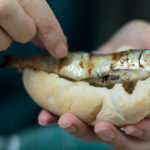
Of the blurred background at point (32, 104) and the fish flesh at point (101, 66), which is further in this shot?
the blurred background at point (32, 104)

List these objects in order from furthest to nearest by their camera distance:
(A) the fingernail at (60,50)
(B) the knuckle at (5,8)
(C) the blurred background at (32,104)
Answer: (C) the blurred background at (32,104), (A) the fingernail at (60,50), (B) the knuckle at (5,8)

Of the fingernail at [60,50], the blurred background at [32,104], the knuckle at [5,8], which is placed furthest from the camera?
the blurred background at [32,104]

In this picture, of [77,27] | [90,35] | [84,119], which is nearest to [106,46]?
[77,27]

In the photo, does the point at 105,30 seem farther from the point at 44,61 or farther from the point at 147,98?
the point at 147,98

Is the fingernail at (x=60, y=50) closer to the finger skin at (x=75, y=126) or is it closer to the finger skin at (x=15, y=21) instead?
the finger skin at (x=15, y=21)

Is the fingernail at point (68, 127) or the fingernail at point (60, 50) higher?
the fingernail at point (60, 50)

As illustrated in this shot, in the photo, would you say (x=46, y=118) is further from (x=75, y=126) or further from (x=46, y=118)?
(x=75, y=126)

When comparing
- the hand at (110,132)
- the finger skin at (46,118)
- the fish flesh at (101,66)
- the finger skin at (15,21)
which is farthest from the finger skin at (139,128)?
the finger skin at (15,21)

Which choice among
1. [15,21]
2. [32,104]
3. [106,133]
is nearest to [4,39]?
[15,21]
